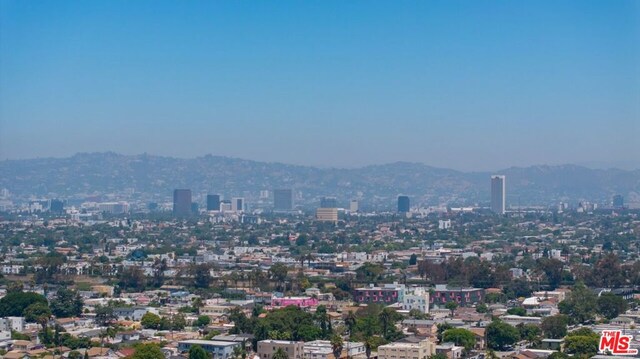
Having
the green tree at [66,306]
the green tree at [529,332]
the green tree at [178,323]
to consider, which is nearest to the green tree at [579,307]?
the green tree at [529,332]

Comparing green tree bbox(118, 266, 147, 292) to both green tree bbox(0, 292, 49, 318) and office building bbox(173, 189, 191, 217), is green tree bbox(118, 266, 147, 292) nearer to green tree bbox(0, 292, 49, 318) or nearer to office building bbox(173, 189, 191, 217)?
green tree bbox(0, 292, 49, 318)

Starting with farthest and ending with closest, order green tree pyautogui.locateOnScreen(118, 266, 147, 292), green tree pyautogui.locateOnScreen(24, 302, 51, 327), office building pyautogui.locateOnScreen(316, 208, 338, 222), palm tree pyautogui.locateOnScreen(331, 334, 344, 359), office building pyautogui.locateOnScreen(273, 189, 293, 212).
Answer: office building pyautogui.locateOnScreen(273, 189, 293, 212)
office building pyautogui.locateOnScreen(316, 208, 338, 222)
green tree pyautogui.locateOnScreen(118, 266, 147, 292)
green tree pyautogui.locateOnScreen(24, 302, 51, 327)
palm tree pyautogui.locateOnScreen(331, 334, 344, 359)

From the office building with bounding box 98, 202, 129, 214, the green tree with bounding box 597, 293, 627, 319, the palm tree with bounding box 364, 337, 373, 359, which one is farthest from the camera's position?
the office building with bounding box 98, 202, 129, 214

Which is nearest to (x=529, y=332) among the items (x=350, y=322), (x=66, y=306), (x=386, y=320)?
(x=386, y=320)

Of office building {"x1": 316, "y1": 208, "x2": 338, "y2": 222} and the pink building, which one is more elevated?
office building {"x1": 316, "y1": 208, "x2": 338, "y2": 222}

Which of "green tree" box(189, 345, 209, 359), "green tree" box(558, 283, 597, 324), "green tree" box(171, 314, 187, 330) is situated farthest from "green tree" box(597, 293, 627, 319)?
"green tree" box(189, 345, 209, 359)

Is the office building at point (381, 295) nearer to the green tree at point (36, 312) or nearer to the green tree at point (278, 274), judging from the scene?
the green tree at point (278, 274)

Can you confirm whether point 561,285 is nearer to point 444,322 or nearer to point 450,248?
point 444,322
